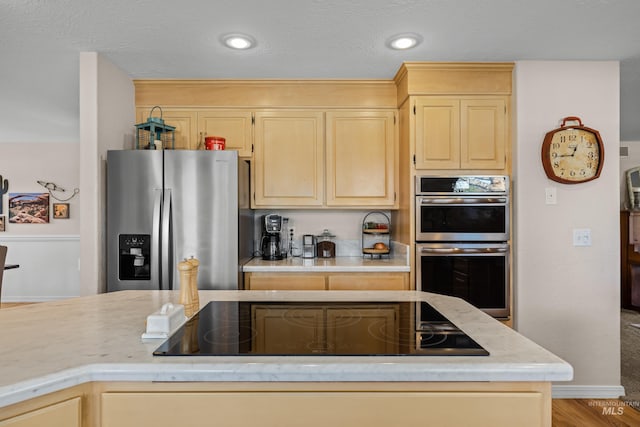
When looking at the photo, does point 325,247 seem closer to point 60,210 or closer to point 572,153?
point 572,153

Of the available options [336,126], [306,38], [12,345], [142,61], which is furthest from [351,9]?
A: [12,345]

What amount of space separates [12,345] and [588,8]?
9.16 feet

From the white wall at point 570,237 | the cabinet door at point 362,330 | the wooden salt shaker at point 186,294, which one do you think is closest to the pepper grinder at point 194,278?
the wooden salt shaker at point 186,294

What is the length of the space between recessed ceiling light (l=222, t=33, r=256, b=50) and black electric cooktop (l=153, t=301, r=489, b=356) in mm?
1601

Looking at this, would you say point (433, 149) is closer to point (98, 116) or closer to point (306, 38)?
point (306, 38)

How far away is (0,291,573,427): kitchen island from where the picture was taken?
35.6 inches

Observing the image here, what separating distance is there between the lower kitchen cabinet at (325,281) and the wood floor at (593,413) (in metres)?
1.28

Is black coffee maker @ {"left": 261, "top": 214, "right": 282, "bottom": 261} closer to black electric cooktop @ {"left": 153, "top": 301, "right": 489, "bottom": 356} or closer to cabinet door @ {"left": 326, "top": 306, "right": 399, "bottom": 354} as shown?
black electric cooktop @ {"left": 153, "top": 301, "right": 489, "bottom": 356}

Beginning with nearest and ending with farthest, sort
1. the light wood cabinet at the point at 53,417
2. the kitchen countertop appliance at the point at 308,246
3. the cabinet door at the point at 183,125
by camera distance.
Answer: the light wood cabinet at the point at 53,417
the cabinet door at the point at 183,125
the kitchen countertop appliance at the point at 308,246

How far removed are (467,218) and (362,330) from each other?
179 centimetres

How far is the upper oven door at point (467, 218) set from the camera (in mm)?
2697

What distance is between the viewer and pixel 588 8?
2.01 metres

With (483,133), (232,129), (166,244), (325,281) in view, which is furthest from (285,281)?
(483,133)

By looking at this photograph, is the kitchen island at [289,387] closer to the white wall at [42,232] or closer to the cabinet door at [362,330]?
the cabinet door at [362,330]
